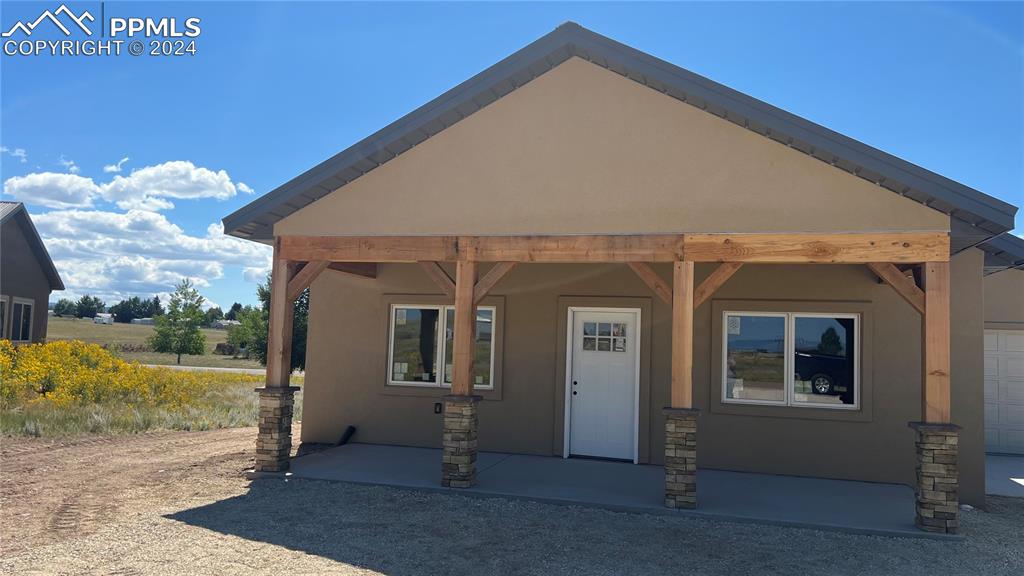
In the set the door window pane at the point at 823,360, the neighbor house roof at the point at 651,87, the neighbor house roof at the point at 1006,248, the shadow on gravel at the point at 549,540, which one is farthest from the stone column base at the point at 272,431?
the neighbor house roof at the point at 1006,248

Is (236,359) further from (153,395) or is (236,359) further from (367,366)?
(367,366)

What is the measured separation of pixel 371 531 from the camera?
6.25m

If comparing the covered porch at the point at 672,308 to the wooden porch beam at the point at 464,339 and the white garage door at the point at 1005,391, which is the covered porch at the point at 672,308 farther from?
the white garage door at the point at 1005,391

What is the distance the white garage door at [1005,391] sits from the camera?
468 inches

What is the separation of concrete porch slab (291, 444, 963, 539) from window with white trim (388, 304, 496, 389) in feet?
3.88

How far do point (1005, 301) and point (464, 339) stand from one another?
32.5 feet

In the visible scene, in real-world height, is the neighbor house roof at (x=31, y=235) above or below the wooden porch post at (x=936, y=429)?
above

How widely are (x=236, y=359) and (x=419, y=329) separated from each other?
111ft

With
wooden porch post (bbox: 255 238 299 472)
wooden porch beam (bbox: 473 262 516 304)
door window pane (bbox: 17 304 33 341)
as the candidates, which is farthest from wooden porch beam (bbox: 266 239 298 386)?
door window pane (bbox: 17 304 33 341)

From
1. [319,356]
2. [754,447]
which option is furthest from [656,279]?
[319,356]

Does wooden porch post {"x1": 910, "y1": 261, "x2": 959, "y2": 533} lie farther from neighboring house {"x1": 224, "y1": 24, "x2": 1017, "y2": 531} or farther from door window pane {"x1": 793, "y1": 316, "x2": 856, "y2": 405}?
door window pane {"x1": 793, "y1": 316, "x2": 856, "y2": 405}

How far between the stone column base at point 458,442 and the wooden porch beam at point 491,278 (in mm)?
1194

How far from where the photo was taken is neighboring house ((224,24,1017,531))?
22.9 ft

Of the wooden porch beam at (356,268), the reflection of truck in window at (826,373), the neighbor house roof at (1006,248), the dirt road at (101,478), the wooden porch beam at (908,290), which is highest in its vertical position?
the neighbor house roof at (1006,248)
